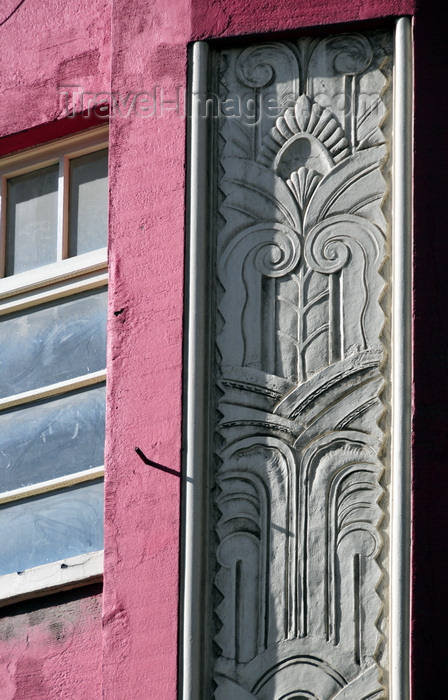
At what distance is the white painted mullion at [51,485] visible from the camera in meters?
7.88

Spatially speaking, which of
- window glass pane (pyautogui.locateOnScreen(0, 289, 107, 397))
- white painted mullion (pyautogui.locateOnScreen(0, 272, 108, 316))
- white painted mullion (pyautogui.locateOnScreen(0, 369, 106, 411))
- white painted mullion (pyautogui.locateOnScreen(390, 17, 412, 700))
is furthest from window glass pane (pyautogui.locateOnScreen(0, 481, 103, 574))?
white painted mullion (pyautogui.locateOnScreen(390, 17, 412, 700))

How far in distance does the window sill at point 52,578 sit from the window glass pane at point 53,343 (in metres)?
1.02

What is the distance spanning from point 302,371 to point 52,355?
1.53 metres

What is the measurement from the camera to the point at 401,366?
7.08m

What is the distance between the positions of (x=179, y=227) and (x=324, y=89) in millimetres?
923

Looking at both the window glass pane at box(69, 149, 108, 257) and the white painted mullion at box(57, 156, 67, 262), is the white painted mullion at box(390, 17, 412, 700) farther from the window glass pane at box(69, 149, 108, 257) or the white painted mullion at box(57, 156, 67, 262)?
the white painted mullion at box(57, 156, 67, 262)

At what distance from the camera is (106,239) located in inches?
326

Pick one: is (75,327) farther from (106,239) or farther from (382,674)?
(382,674)

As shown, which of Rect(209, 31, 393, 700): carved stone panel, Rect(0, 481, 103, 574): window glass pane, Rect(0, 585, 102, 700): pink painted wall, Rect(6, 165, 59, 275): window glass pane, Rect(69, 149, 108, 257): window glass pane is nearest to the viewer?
Rect(209, 31, 393, 700): carved stone panel

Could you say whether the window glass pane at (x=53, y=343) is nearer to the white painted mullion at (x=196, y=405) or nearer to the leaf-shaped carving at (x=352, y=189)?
the white painted mullion at (x=196, y=405)

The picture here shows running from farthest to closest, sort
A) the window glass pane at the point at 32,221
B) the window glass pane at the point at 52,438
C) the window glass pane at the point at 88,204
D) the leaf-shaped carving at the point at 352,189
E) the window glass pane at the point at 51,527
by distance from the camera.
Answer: the window glass pane at the point at 32,221, the window glass pane at the point at 88,204, the window glass pane at the point at 52,438, the window glass pane at the point at 51,527, the leaf-shaped carving at the point at 352,189

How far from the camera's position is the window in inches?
311

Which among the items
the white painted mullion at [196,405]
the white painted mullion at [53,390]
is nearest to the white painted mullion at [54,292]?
the white painted mullion at [53,390]
